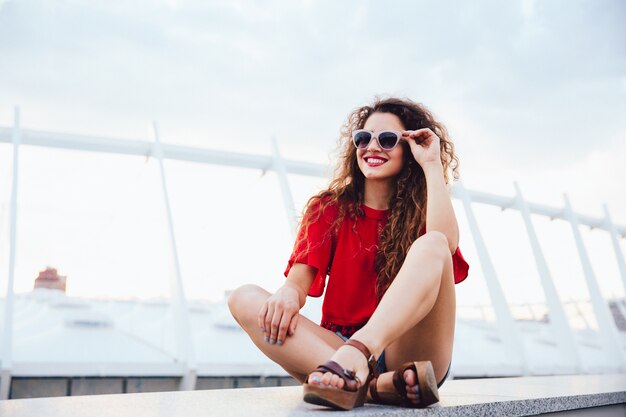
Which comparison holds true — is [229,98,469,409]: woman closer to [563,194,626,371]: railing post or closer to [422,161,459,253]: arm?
[422,161,459,253]: arm

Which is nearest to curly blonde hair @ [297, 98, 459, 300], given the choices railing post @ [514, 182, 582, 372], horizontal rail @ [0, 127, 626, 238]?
horizontal rail @ [0, 127, 626, 238]

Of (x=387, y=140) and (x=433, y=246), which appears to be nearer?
(x=433, y=246)

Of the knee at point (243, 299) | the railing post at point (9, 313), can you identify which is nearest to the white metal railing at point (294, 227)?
the railing post at point (9, 313)

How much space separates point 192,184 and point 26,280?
2.03 m

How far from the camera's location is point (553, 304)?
342 inches

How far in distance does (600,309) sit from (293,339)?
909cm

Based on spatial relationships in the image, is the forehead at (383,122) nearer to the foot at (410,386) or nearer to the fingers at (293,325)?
the fingers at (293,325)

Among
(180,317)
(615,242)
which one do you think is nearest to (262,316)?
(180,317)

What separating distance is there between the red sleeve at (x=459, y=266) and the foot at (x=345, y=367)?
0.65m

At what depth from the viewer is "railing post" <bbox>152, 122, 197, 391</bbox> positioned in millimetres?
5387

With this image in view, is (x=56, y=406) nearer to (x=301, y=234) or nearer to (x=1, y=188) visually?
(x=301, y=234)

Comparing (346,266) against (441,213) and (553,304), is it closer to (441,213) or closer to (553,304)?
(441,213)

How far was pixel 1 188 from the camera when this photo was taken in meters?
5.52

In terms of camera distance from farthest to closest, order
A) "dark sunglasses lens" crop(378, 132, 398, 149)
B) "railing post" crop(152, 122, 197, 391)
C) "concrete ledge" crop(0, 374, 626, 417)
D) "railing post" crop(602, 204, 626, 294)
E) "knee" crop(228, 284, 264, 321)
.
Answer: "railing post" crop(602, 204, 626, 294), "railing post" crop(152, 122, 197, 391), "dark sunglasses lens" crop(378, 132, 398, 149), "knee" crop(228, 284, 264, 321), "concrete ledge" crop(0, 374, 626, 417)
